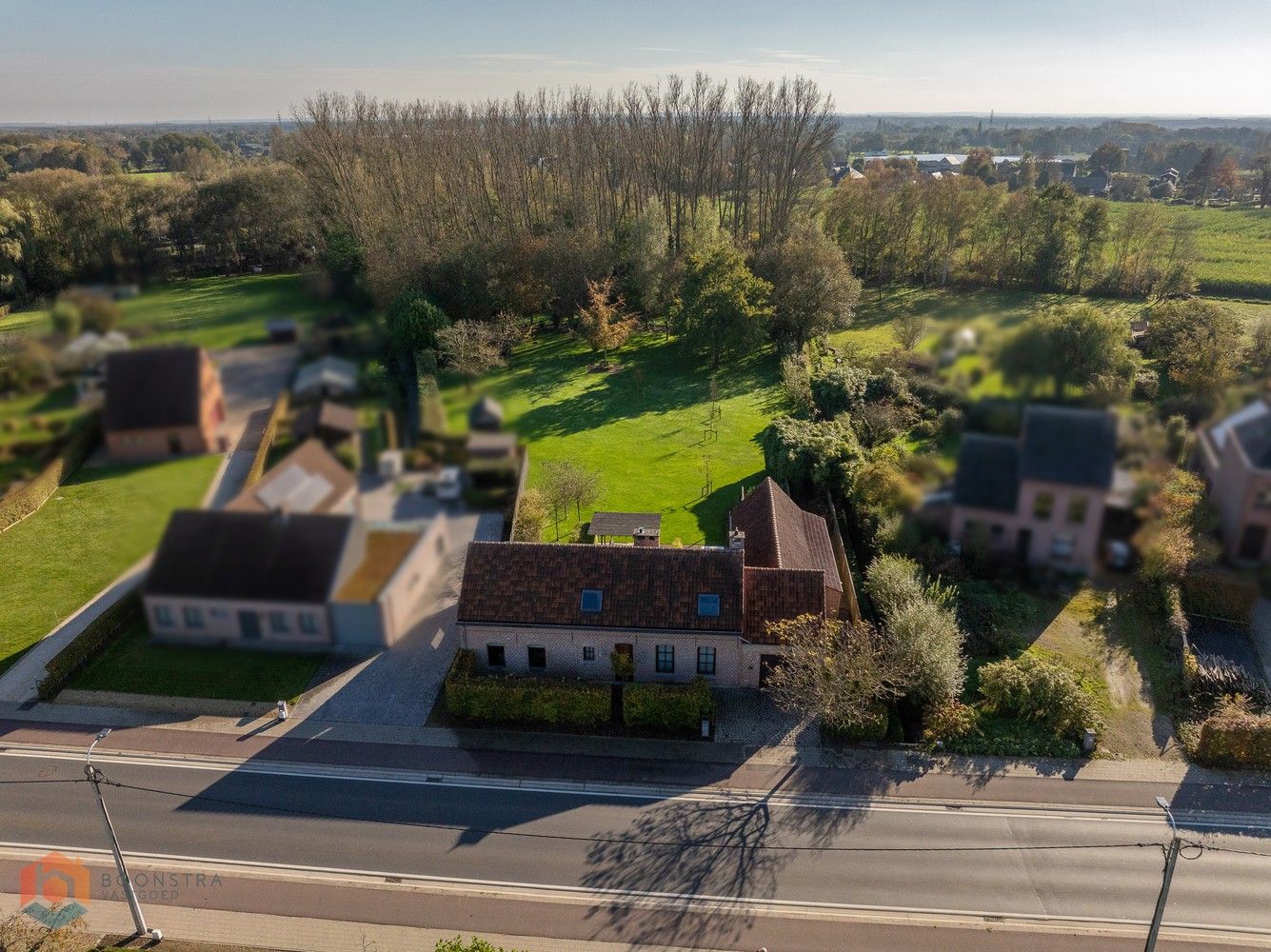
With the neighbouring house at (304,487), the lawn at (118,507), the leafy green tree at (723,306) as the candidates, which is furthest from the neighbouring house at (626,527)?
the neighbouring house at (304,487)

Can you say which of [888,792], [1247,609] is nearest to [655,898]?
[888,792]

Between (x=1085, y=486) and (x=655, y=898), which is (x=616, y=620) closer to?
(x=655, y=898)

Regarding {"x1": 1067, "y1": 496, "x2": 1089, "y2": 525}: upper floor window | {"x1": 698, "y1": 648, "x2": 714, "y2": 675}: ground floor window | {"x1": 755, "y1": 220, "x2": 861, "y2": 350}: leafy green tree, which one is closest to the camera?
{"x1": 1067, "y1": 496, "x2": 1089, "y2": 525}: upper floor window

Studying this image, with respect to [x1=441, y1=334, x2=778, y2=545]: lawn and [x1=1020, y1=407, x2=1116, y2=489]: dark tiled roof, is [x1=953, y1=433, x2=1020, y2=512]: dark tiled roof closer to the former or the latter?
[x1=1020, y1=407, x2=1116, y2=489]: dark tiled roof

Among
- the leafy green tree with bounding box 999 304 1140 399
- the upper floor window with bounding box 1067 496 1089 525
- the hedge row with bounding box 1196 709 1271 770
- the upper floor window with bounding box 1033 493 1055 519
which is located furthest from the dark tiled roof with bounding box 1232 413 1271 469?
the hedge row with bounding box 1196 709 1271 770

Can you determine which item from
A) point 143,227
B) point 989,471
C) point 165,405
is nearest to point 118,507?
point 165,405

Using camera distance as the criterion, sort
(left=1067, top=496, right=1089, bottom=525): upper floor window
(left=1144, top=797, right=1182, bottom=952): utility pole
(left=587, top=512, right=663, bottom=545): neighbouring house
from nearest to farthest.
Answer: (left=1067, top=496, right=1089, bottom=525): upper floor window < (left=1144, top=797, right=1182, bottom=952): utility pole < (left=587, top=512, right=663, bottom=545): neighbouring house

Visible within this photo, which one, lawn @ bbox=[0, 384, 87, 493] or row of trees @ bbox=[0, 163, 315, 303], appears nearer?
lawn @ bbox=[0, 384, 87, 493]
